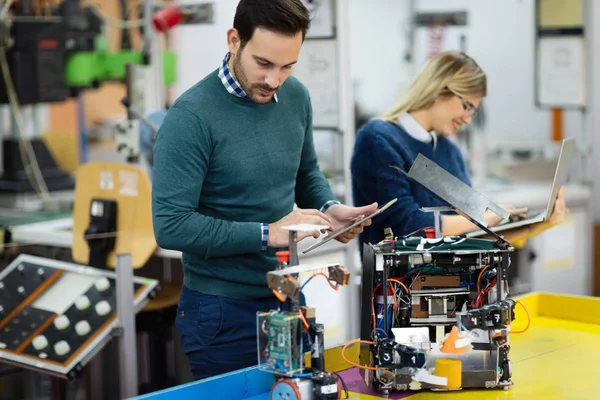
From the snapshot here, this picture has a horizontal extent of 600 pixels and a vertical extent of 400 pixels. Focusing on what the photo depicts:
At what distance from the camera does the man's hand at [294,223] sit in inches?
73.7

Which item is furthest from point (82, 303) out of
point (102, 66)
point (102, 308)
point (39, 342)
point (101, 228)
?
point (102, 66)

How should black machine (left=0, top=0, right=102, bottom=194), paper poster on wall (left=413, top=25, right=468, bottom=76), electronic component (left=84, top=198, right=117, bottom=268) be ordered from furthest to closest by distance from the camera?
1. paper poster on wall (left=413, top=25, right=468, bottom=76)
2. black machine (left=0, top=0, right=102, bottom=194)
3. electronic component (left=84, top=198, right=117, bottom=268)

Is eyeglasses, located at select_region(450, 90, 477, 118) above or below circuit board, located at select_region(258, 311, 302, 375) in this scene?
above

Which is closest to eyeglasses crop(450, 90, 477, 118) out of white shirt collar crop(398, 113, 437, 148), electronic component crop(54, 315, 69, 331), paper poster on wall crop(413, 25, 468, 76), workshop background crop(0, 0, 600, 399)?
white shirt collar crop(398, 113, 437, 148)

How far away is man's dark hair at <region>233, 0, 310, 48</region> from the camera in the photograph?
6.27ft

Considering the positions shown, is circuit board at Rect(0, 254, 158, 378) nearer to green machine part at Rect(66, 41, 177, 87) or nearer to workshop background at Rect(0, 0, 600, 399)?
workshop background at Rect(0, 0, 600, 399)

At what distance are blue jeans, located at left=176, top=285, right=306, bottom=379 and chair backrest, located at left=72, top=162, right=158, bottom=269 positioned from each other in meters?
1.14

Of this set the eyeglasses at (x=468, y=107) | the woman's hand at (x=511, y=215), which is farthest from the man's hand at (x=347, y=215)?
the eyeglasses at (x=468, y=107)

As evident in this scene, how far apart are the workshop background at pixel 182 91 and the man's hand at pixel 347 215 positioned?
26 cm

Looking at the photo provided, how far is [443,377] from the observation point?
1803mm

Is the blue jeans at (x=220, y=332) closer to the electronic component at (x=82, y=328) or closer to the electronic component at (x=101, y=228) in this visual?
the electronic component at (x=82, y=328)

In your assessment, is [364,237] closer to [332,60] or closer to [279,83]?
[279,83]

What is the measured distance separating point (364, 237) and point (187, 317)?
70cm

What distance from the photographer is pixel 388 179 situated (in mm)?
2521
